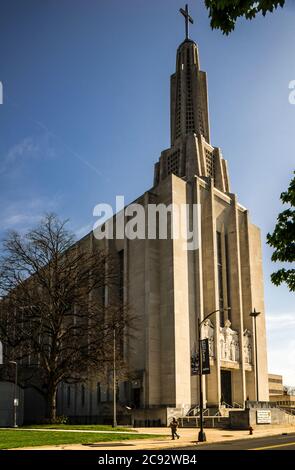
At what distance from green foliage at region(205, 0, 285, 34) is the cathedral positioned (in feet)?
142

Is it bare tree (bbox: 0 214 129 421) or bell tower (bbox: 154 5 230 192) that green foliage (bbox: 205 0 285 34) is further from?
bell tower (bbox: 154 5 230 192)

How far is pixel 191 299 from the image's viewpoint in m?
57.7

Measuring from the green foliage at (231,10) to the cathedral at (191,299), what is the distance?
43407mm

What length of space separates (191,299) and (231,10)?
51.5 meters

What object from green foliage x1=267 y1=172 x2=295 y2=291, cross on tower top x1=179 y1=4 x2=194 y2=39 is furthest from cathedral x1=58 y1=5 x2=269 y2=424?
green foliage x1=267 y1=172 x2=295 y2=291

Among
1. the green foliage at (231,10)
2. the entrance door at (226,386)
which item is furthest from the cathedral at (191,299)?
the green foliage at (231,10)

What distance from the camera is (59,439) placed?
26016mm

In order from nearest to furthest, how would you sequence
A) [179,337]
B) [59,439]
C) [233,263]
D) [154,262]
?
[59,439] < [179,337] < [154,262] < [233,263]

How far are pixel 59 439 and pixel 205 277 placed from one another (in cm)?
3638

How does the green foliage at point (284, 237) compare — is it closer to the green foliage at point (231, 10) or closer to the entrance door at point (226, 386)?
the green foliage at point (231, 10)

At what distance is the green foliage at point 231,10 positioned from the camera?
6868mm

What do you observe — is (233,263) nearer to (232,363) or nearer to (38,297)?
(232,363)

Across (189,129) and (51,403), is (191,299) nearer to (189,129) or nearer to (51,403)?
(51,403)
